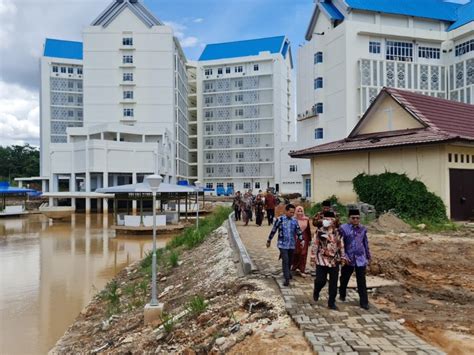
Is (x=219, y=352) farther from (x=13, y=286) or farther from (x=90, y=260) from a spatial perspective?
(x=90, y=260)

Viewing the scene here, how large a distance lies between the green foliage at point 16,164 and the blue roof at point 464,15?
222ft

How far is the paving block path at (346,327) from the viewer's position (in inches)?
180

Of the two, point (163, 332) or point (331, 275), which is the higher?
point (331, 275)

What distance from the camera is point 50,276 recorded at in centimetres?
1548

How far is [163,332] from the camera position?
6.61 m

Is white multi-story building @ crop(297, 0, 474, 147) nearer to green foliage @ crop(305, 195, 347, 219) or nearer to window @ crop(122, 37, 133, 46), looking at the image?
green foliage @ crop(305, 195, 347, 219)

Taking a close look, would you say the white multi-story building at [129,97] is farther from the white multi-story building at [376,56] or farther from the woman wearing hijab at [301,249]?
the woman wearing hijab at [301,249]

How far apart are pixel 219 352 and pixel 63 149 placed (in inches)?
1968

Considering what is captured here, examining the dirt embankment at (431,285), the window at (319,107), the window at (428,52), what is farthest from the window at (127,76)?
the dirt embankment at (431,285)

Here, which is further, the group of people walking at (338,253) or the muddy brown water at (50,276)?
the muddy brown water at (50,276)

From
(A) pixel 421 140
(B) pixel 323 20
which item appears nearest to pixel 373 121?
(A) pixel 421 140

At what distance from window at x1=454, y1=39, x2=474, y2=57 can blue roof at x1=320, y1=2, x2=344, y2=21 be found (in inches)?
473

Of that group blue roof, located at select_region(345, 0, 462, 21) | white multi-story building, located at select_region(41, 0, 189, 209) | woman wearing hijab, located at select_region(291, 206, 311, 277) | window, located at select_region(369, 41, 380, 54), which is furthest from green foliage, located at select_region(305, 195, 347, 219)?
white multi-story building, located at select_region(41, 0, 189, 209)

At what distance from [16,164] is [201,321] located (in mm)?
81634
